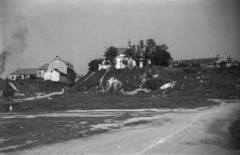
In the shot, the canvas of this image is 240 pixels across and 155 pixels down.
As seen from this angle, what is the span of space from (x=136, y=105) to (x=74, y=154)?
3023cm

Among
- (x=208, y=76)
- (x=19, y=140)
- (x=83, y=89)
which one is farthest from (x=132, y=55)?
(x=19, y=140)

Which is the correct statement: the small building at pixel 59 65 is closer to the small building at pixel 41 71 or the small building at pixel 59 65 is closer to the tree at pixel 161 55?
the small building at pixel 41 71

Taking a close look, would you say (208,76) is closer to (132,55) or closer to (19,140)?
(132,55)

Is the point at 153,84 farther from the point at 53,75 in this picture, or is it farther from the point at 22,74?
the point at 22,74

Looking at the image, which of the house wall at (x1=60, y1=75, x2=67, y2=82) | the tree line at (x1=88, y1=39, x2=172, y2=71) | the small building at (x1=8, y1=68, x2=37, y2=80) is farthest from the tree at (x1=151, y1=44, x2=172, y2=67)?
the small building at (x1=8, y1=68, x2=37, y2=80)

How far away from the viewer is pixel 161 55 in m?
101

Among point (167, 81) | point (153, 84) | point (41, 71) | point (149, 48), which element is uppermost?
point (149, 48)

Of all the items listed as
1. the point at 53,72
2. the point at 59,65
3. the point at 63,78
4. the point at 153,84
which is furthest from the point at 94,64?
the point at 153,84

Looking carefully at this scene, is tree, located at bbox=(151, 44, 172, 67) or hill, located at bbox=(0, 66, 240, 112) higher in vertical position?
tree, located at bbox=(151, 44, 172, 67)

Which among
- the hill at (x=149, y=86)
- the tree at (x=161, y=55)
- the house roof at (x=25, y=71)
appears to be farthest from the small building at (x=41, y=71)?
the tree at (x=161, y=55)

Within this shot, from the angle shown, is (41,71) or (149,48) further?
(41,71)

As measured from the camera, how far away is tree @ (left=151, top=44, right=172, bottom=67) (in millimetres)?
100562

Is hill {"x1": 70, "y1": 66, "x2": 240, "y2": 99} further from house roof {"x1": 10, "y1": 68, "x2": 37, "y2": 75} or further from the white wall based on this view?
house roof {"x1": 10, "y1": 68, "x2": 37, "y2": 75}

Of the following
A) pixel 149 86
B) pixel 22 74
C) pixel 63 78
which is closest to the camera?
pixel 149 86
